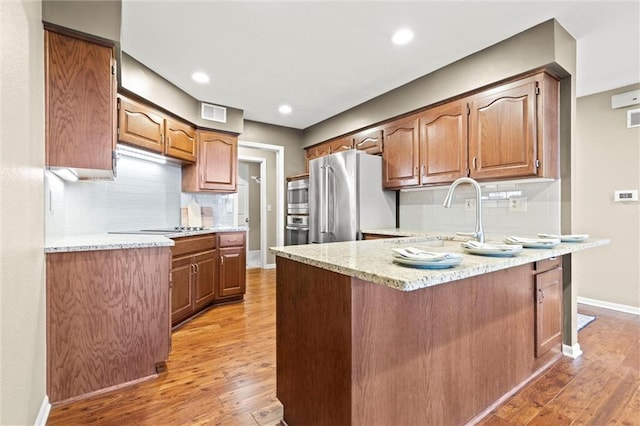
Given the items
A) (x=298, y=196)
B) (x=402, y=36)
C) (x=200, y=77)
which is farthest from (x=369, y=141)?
(x=200, y=77)

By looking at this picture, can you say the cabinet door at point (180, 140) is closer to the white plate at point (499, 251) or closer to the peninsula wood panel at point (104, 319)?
the peninsula wood panel at point (104, 319)

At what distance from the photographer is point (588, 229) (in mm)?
3602

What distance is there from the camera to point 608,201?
11.2 ft

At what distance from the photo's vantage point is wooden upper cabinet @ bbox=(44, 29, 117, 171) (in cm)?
180

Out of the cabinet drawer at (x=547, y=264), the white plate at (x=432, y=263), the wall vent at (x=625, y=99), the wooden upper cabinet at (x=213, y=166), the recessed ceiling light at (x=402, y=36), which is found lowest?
the cabinet drawer at (x=547, y=264)

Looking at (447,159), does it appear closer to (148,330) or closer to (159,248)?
(159,248)

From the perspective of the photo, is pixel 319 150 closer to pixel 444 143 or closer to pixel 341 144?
pixel 341 144

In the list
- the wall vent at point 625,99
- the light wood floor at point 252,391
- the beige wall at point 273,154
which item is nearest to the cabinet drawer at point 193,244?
the light wood floor at point 252,391

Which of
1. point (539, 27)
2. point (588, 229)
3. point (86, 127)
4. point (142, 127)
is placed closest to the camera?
point (86, 127)

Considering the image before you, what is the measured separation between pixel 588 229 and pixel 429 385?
3539 millimetres

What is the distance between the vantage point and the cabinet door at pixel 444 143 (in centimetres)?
287

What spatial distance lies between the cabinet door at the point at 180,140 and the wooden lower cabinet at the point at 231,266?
101cm

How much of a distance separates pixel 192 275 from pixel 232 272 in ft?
2.12

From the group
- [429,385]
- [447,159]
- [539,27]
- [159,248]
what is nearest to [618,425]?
[429,385]
